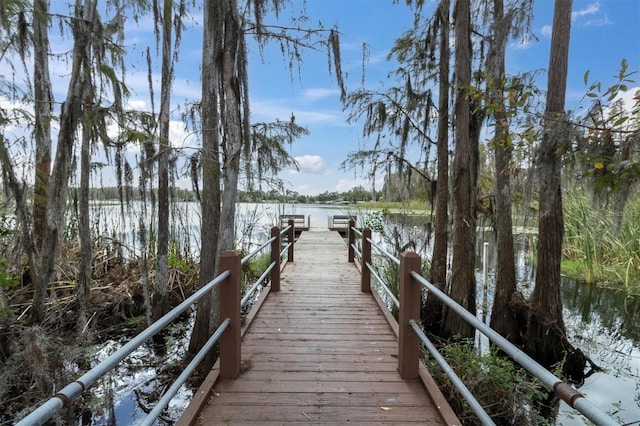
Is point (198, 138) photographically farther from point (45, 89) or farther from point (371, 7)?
point (371, 7)

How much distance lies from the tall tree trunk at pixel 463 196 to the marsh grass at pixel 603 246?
Answer: 10.8ft

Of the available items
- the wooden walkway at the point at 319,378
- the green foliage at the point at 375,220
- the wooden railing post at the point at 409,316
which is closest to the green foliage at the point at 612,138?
the wooden railing post at the point at 409,316

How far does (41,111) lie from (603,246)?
470 inches

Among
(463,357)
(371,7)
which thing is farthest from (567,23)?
(463,357)

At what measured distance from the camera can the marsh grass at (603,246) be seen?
767 cm

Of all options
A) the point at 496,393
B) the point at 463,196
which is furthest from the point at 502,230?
the point at 496,393

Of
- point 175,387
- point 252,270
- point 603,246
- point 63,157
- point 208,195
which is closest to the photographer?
point 175,387

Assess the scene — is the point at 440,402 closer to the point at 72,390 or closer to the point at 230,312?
the point at 230,312

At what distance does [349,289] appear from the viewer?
5285 millimetres

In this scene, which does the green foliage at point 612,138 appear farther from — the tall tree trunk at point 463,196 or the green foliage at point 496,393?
the tall tree trunk at point 463,196

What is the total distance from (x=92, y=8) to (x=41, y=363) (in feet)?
13.5

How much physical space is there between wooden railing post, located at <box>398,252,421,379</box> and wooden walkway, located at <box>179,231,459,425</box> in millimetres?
83

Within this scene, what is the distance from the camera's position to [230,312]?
2.45m

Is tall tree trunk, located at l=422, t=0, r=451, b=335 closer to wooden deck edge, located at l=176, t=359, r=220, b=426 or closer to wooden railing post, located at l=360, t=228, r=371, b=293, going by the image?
wooden railing post, located at l=360, t=228, r=371, b=293
